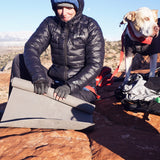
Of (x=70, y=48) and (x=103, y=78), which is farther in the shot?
(x=103, y=78)

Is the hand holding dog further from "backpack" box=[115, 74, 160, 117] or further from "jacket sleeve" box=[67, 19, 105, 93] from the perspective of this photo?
"backpack" box=[115, 74, 160, 117]

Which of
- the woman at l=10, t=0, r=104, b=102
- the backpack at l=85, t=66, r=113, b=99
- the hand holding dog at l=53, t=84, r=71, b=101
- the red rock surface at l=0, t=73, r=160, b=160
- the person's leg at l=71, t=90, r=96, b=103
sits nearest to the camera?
the red rock surface at l=0, t=73, r=160, b=160

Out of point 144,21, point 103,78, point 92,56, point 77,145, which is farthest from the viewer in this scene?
point 103,78

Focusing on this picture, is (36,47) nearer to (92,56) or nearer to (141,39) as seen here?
(92,56)

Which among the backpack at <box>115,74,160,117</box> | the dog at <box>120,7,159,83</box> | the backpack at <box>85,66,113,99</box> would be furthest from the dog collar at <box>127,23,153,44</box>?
the backpack at <box>115,74,160,117</box>

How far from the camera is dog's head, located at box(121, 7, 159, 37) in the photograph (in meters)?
3.23

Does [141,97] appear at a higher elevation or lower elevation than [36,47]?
lower

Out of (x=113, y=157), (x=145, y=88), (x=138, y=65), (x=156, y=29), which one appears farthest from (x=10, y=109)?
(x=138, y=65)

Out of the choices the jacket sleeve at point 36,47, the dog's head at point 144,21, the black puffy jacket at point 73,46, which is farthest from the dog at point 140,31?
the jacket sleeve at point 36,47

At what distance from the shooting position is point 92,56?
2.78 m

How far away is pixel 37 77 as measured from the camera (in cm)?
240

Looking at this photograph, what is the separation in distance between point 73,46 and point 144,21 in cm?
153

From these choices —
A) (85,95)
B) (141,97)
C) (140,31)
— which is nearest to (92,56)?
(85,95)

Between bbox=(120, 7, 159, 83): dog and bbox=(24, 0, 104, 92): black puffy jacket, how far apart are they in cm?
95
